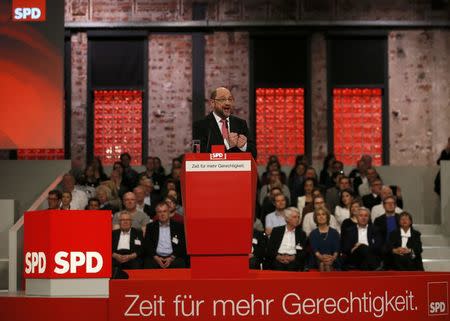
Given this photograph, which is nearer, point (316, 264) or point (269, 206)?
point (316, 264)

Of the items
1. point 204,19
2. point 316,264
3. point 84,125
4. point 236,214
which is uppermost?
point 204,19

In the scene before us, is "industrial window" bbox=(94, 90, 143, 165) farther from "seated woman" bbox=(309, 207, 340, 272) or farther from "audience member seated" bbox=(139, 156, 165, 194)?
"seated woman" bbox=(309, 207, 340, 272)

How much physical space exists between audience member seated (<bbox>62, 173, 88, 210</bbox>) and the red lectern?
6.34m

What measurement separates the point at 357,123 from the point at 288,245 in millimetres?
6539

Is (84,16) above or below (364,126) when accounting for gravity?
above

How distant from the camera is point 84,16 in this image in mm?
16750

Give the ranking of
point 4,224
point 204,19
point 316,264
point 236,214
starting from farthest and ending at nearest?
1. point 204,19
2. point 4,224
3. point 316,264
4. point 236,214

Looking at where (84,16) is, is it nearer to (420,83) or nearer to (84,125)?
(84,125)

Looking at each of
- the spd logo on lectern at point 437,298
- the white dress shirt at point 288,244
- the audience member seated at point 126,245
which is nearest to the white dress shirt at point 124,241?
the audience member seated at point 126,245

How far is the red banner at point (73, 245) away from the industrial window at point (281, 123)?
397 inches

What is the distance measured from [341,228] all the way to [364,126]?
5.76m

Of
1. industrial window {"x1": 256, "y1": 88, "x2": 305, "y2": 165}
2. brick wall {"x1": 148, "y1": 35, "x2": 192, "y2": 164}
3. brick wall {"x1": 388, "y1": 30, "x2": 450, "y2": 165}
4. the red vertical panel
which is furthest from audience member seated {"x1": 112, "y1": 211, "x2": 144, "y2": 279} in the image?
brick wall {"x1": 388, "y1": 30, "x2": 450, "y2": 165}

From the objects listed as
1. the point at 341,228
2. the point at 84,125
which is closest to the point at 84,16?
the point at 84,125

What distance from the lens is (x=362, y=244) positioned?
11.2 m
